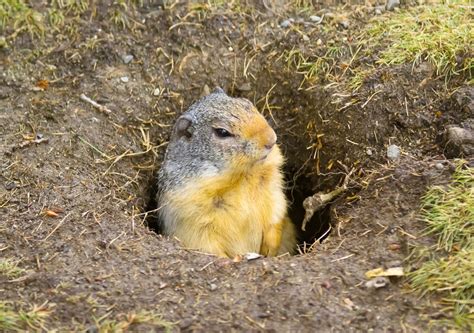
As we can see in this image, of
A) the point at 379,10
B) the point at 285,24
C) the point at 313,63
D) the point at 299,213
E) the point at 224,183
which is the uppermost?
the point at 379,10

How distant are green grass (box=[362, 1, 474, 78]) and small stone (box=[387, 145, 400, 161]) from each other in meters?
0.78

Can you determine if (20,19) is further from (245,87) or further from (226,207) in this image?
(226,207)

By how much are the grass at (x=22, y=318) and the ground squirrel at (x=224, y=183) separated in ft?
5.22

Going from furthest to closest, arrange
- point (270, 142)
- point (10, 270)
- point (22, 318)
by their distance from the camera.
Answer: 1. point (270, 142)
2. point (10, 270)
3. point (22, 318)

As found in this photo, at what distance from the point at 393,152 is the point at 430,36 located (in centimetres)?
119

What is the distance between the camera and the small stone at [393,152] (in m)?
5.84

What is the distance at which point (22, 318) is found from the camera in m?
4.49

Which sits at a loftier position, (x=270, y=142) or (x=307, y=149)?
(x=270, y=142)

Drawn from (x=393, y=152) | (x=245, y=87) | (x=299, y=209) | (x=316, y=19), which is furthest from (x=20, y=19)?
(x=393, y=152)

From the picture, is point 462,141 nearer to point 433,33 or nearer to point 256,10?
point 433,33

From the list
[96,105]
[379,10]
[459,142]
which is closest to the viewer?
[459,142]

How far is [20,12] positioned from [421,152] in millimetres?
3873

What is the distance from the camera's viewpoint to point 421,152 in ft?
19.1

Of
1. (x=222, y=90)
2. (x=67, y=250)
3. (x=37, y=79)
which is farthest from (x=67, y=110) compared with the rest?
(x=67, y=250)
